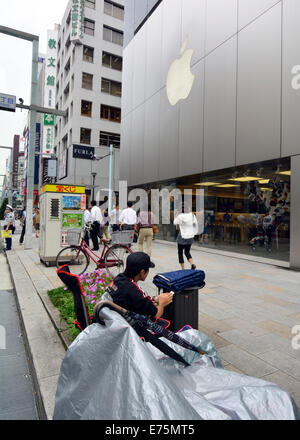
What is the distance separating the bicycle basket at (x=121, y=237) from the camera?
7.27 metres

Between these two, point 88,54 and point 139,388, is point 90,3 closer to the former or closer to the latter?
point 88,54

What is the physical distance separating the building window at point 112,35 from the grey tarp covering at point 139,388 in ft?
116

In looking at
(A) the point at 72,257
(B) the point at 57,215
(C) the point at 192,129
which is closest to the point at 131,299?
(A) the point at 72,257

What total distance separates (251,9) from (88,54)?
2428 cm

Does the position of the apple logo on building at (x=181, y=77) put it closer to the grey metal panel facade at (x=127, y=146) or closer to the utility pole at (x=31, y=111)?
the grey metal panel facade at (x=127, y=146)

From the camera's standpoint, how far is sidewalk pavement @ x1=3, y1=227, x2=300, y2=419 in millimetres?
2961

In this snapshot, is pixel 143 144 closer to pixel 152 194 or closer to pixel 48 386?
pixel 152 194

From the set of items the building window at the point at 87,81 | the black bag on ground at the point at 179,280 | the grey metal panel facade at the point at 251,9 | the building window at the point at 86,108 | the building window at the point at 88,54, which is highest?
the building window at the point at 88,54

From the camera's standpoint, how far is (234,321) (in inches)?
172

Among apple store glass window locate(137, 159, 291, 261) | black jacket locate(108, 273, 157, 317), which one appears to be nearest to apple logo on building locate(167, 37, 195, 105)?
apple store glass window locate(137, 159, 291, 261)

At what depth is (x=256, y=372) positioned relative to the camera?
9.53ft

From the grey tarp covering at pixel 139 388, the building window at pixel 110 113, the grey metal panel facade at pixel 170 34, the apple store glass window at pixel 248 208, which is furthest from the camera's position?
the building window at pixel 110 113

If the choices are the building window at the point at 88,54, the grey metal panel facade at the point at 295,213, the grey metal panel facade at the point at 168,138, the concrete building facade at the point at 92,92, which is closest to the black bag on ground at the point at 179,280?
the grey metal panel facade at the point at 295,213
